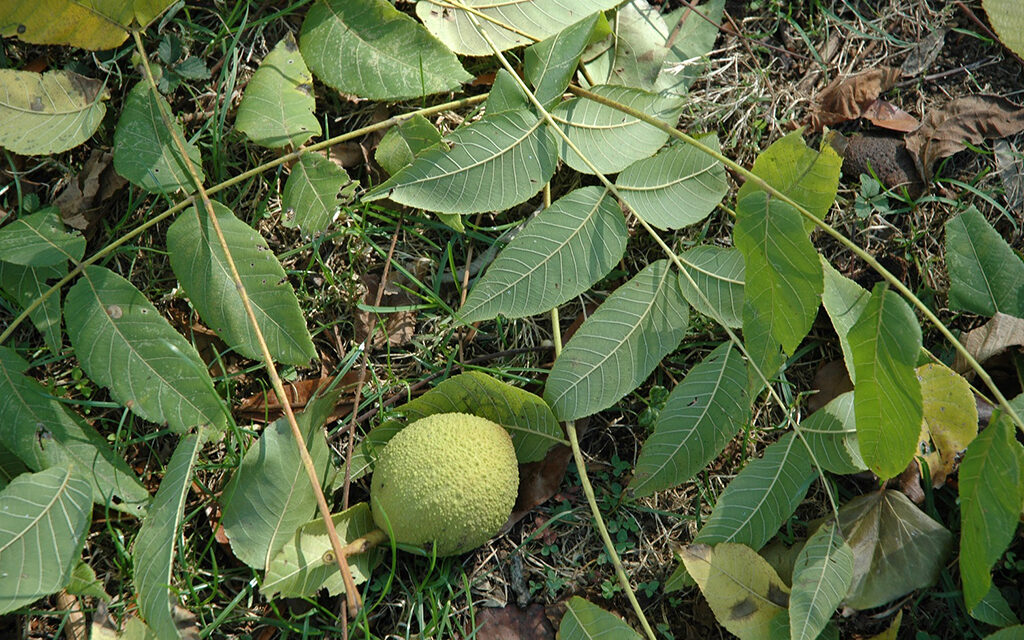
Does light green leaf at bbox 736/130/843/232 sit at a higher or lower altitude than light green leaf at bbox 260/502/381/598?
higher

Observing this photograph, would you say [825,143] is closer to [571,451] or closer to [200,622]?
[571,451]

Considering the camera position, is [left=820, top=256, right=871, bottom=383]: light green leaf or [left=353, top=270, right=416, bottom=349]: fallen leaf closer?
[left=820, top=256, right=871, bottom=383]: light green leaf

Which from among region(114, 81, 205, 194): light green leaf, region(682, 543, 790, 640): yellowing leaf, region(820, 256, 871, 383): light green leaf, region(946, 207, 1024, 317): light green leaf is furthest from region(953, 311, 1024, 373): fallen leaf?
region(114, 81, 205, 194): light green leaf

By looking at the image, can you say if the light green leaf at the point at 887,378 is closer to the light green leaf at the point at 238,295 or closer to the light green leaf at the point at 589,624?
the light green leaf at the point at 589,624

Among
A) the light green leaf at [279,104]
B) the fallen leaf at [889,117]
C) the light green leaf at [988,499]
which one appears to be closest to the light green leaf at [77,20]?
the light green leaf at [279,104]

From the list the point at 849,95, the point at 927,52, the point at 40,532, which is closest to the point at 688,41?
the point at 849,95

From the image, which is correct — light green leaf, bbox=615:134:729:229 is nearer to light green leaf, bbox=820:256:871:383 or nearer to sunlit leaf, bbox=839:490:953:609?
light green leaf, bbox=820:256:871:383

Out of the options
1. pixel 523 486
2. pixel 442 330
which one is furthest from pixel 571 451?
pixel 442 330

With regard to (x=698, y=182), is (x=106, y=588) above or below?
below
